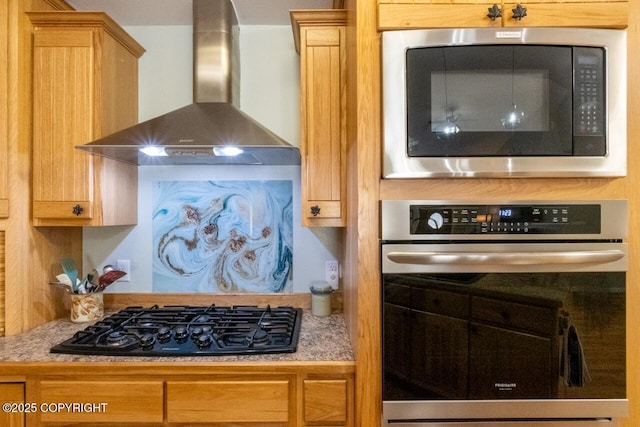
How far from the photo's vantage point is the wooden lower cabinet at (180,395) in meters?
1.28

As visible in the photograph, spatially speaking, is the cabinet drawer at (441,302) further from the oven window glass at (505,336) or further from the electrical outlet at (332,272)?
the electrical outlet at (332,272)

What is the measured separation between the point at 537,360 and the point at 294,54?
5.80 ft

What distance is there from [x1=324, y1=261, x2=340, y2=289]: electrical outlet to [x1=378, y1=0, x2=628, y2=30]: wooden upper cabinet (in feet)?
3.93

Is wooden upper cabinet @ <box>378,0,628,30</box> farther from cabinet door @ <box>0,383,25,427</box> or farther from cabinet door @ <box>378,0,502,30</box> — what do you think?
cabinet door @ <box>0,383,25,427</box>

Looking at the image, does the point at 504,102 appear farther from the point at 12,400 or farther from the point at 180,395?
the point at 12,400

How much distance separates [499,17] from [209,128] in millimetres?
1104

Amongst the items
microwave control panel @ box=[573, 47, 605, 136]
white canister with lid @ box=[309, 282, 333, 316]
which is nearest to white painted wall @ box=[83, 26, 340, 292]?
white canister with lid @ box=[309, 282, 333, 316]

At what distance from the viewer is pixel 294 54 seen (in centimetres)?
201

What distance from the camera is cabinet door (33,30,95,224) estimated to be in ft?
5.35

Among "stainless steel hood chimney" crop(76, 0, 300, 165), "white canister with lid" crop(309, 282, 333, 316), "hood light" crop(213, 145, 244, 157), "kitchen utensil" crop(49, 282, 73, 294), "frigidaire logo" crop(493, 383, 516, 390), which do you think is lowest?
"frigidaire logo" crop(493, 383, 516, 390)

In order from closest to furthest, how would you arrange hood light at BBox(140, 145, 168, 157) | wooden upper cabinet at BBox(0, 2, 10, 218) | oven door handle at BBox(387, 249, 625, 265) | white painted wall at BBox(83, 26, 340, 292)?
1. oven door handle at BBox(387, 249, 625, 265)
2. hood light at BBox(140, 145, 168, 157)
3. wooden upper cabinet at BBox(0, 2, 10, 218)
4. white painted wall at BBox(83, 26, 340, 292)

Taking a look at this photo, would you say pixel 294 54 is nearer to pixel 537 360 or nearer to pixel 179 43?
pixel 179 43

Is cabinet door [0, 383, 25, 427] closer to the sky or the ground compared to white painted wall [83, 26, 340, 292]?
closer to the ground

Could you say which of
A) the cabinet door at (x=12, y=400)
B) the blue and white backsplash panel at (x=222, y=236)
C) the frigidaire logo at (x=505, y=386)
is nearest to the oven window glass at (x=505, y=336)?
the frigidaire logo at (x=505, y=386)
